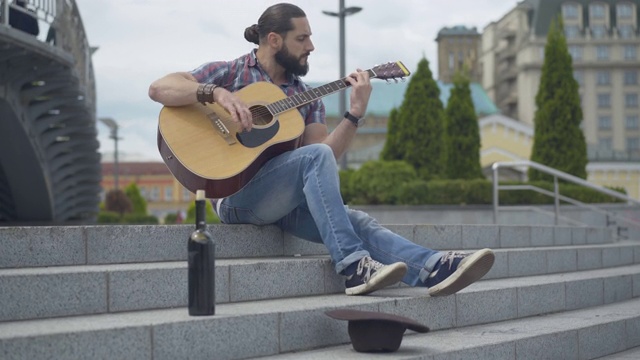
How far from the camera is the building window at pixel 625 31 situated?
91.1m

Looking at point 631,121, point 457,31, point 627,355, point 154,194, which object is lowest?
point 627,355

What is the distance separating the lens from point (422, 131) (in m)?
28.8

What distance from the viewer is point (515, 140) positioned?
6109 cm

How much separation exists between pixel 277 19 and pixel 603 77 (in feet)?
292

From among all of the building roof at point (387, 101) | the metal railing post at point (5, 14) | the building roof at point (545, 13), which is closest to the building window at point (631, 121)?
the building roof at point (545, 13)

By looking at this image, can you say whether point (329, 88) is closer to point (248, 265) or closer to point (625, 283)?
point (248, 265)

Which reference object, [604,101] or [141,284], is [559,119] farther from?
[604,101]

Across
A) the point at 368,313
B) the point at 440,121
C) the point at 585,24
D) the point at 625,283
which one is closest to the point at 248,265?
the point at 368,313

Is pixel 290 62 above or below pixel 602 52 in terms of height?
below

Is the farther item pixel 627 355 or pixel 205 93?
pixel 627 355

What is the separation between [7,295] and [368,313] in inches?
62.0

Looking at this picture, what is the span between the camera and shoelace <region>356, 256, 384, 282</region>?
204 inches

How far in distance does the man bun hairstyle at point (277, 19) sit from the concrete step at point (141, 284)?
1350 millimetres

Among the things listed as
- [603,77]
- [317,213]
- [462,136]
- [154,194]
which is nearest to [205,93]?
[317,213]
